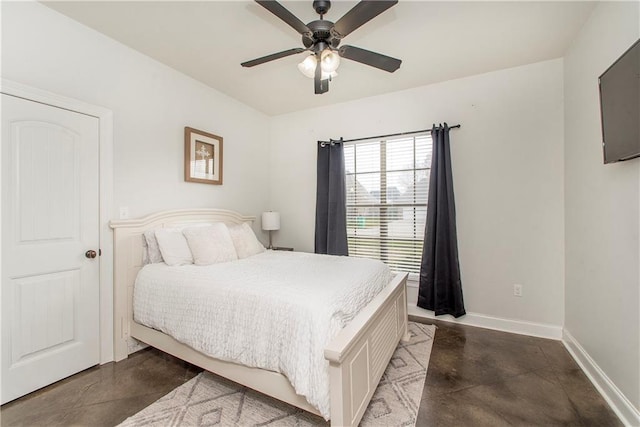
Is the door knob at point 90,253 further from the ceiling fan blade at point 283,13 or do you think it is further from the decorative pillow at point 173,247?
the ceiling fan blade at point 283,13

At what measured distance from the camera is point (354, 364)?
1513 millimetres

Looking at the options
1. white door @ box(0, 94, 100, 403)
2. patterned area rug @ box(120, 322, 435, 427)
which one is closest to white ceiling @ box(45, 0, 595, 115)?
white door @ box(0, 94, 100, 403)

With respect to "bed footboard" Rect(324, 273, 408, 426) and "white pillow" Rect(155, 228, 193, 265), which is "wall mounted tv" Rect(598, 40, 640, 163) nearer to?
"bed footboard" Rect(324, 273, 408, 426)

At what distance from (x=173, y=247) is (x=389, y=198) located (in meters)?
2.48

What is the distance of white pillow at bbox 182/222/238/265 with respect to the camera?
251cm

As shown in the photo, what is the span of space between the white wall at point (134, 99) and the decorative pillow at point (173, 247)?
1.14ft

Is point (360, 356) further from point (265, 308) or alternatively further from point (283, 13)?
point (283, 13)

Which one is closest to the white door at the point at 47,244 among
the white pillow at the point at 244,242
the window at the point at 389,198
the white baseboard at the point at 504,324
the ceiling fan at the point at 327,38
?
the white pillow at the point at 244,242

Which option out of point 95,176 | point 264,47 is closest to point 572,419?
point 264,47

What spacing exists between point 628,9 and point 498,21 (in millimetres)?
728

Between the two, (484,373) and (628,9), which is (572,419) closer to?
(484,373)

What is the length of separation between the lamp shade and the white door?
6.36 feet

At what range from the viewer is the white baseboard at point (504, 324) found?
2.73 meters

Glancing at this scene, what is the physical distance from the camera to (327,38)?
186 centimetres
